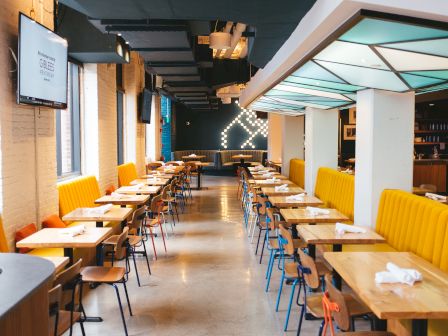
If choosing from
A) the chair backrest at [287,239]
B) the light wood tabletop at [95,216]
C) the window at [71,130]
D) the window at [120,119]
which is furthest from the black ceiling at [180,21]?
the window at [120,119]

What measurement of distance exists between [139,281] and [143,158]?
25.3 ft

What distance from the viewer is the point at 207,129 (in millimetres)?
22156

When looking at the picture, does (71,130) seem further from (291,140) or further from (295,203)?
(291,140)

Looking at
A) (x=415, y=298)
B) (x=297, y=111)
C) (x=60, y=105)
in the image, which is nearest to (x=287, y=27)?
(x=60, y=105)

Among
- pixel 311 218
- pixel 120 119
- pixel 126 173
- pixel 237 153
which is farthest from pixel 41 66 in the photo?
pixel 237 153

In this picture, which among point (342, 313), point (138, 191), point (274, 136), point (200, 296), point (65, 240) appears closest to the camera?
point (342, 313)

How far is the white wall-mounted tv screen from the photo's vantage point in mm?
4824

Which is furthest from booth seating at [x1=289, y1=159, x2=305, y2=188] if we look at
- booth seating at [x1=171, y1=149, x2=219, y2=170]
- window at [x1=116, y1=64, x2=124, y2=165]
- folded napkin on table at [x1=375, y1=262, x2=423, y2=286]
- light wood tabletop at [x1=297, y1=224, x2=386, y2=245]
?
folded napkin on table at [x1=375, y1=262, x2=423, y2=286]

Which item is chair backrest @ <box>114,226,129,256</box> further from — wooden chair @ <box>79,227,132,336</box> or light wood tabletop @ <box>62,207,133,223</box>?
light wood tabletop @ <box>62,207,133,223</box>

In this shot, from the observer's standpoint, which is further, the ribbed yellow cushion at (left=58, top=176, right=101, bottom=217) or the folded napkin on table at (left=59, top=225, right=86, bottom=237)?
the ribbed yellow cushion at (left=58, top=176, right=101, bottom=217)

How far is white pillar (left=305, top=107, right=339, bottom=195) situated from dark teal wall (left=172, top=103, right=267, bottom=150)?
11803 mm

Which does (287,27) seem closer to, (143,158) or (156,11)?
(156,11)

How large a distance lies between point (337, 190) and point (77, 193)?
14.0 feet

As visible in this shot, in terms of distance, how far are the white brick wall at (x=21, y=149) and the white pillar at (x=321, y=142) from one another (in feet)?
18.1
